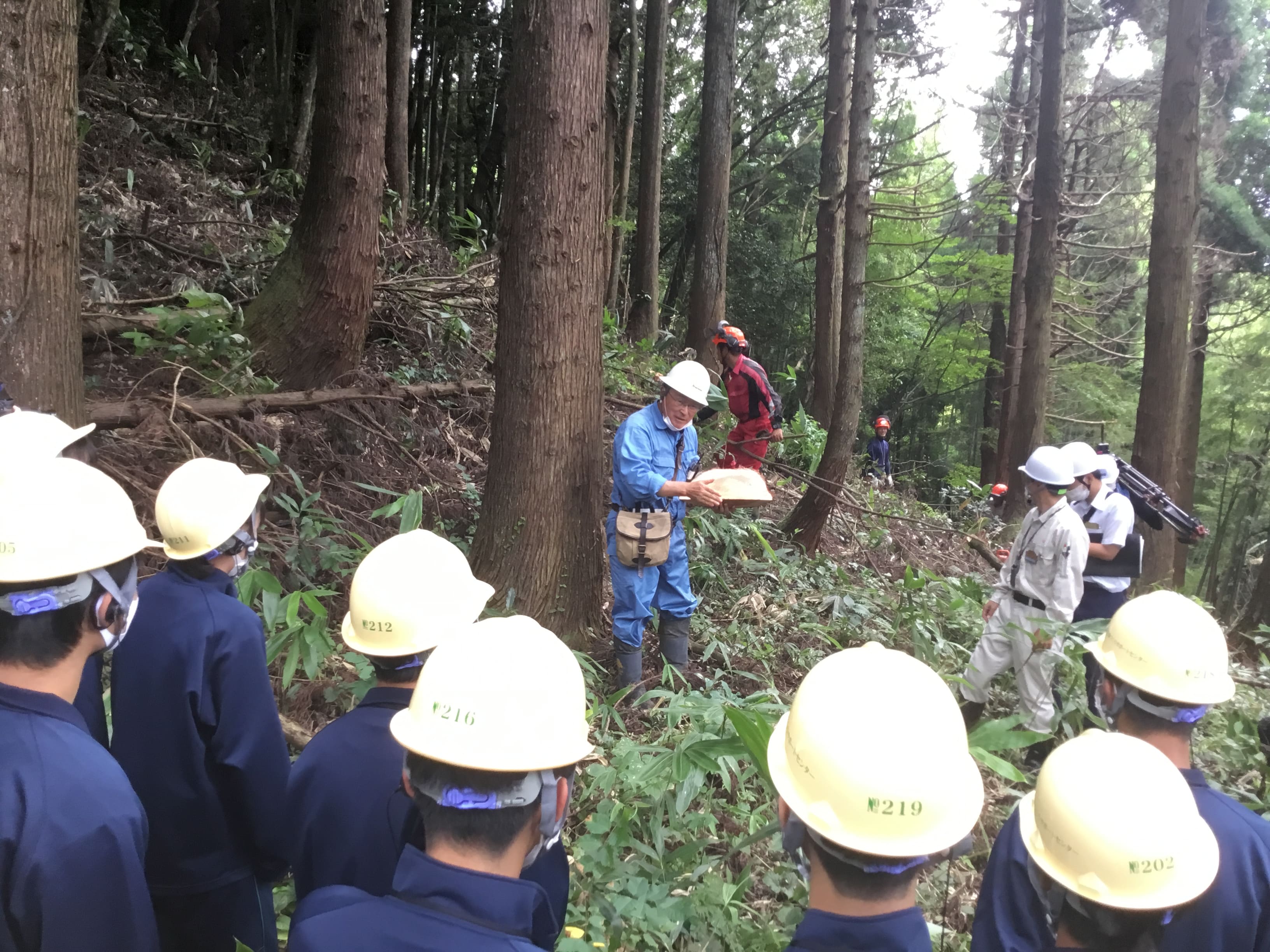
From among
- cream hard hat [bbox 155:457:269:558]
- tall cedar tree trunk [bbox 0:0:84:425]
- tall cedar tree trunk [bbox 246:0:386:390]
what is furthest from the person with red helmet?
cream hard hat [bbox 155:457:269:558]

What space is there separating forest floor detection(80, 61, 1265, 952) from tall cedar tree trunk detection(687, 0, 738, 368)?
1.09 metres

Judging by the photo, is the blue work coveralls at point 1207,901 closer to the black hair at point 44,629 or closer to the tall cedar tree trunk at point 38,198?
the black hair at point 44,629

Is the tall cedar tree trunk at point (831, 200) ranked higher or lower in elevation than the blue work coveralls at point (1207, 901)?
higher

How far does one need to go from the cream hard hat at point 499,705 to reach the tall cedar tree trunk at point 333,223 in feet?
17.4

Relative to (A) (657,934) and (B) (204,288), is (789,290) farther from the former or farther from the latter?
(A) (657,934)

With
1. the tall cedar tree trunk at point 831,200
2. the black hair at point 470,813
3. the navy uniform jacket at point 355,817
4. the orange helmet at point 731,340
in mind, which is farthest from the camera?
the tall cedar tree trunk at point 831,200

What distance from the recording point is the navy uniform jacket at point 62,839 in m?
1.31

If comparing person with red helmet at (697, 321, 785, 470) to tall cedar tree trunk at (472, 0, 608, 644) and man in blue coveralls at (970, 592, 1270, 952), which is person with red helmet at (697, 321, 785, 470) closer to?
tall cedar tree trunk at (472, 0, 608, 644)

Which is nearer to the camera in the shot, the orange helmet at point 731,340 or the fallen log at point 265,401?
the fallen log at point 265,401

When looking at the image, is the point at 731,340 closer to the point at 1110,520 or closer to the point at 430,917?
the point at 1110,520

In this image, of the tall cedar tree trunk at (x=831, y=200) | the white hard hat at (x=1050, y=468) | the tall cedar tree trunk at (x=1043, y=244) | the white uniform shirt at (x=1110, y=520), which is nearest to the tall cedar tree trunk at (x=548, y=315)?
the white hard hat at (x=1050, y=468)

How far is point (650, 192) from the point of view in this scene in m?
12.3

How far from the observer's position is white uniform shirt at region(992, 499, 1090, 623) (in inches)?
181

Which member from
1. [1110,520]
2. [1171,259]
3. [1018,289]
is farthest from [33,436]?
[1018,289]
